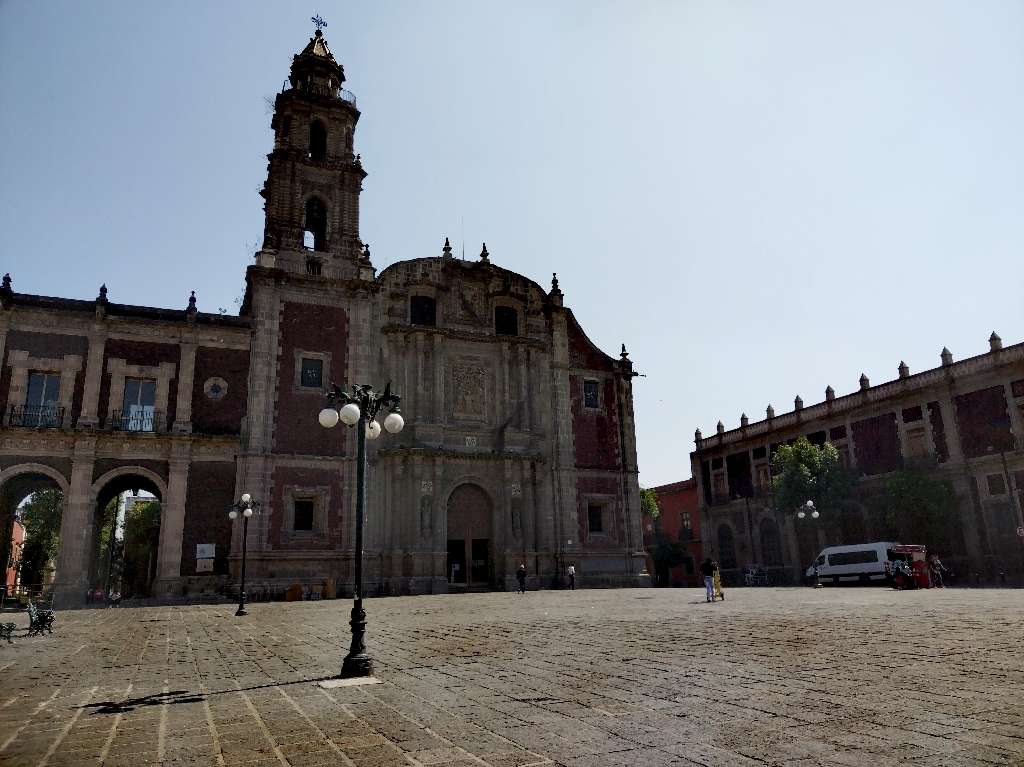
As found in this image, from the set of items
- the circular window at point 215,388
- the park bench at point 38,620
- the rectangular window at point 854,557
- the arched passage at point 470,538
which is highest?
the circular window at point 215,388

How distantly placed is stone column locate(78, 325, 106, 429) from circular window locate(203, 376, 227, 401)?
3941 mm

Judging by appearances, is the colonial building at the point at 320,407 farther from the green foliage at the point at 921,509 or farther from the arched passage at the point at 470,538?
the green foliage at the point at 921,509

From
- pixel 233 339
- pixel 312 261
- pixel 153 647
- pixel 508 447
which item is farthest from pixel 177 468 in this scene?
pixel 153 647

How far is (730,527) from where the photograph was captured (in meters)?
48.6

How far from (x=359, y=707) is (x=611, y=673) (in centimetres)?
289

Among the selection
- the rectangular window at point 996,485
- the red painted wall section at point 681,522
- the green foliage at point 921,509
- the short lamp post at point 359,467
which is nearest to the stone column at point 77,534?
the short lamp post at point 359,467

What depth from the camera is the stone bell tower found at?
3281 cm

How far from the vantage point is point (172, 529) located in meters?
27.3

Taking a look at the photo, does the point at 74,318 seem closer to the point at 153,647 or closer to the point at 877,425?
the point at 153,647

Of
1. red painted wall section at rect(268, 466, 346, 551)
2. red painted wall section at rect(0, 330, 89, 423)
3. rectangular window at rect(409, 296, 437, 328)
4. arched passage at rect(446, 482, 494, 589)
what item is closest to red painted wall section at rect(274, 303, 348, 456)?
red painted wall section at rect(268, 466, 346, 551)

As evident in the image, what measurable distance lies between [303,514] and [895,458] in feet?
105

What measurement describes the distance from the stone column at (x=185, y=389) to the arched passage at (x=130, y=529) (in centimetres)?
216

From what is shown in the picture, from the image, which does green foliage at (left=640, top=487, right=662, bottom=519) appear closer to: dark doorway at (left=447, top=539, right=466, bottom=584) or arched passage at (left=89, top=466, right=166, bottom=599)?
dark doorway at (left=447, top=539, right=466, bottom=584)

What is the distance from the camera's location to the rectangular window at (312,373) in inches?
1220
